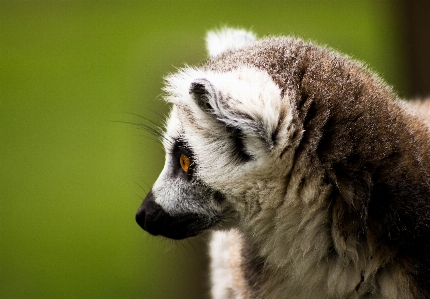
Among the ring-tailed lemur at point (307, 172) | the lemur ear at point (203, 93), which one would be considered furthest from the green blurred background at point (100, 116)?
the lemur ear at point (203, 93)

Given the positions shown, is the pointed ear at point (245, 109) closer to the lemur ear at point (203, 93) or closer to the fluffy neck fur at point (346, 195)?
the lemur ear at point (203, 93)

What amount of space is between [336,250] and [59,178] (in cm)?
621

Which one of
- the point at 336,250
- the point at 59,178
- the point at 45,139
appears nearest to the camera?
the point at 336,250

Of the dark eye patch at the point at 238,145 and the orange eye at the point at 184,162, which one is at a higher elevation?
the dark eye patch at the point at 238,145

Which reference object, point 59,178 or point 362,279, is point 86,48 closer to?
point 59,178

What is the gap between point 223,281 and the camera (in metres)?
3.39

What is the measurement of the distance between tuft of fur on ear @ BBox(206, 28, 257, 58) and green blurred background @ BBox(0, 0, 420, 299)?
2.39 ft

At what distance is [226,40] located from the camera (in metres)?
3.21

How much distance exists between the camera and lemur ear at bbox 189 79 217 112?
7.06ft

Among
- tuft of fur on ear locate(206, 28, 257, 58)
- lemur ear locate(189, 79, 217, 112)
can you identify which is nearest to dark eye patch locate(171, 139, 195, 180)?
lemur ear locate(189, 79, 217, 112)

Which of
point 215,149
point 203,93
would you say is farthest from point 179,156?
point 203,93

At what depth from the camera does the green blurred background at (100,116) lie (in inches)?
184

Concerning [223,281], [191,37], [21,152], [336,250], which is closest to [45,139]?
[21,152]

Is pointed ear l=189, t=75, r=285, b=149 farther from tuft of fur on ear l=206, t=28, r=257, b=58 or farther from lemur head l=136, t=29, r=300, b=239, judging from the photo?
tuft of fur on ear l=206, t=28, r=257, b=58
